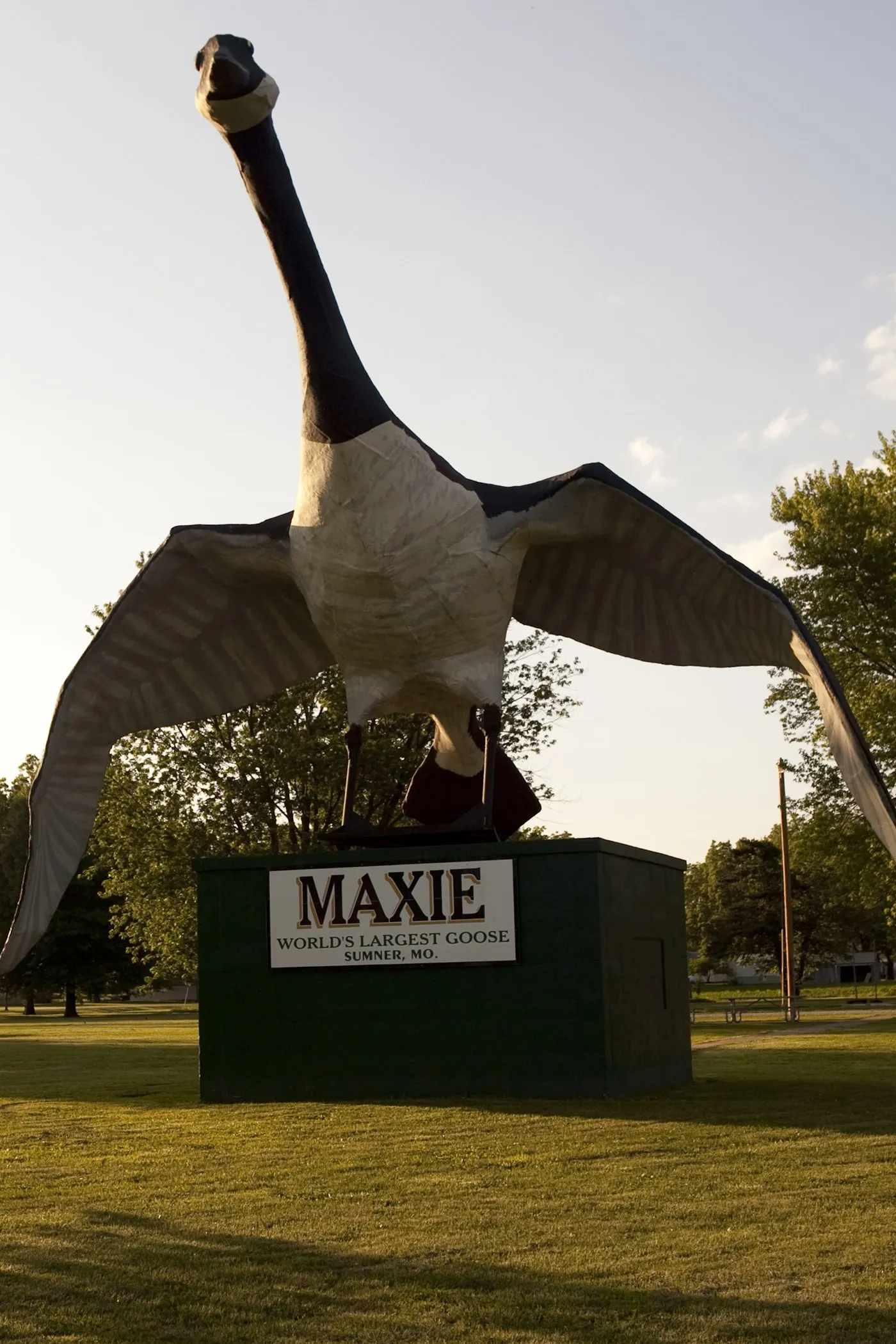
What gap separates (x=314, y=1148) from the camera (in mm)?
7809

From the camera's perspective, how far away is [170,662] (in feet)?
35.8

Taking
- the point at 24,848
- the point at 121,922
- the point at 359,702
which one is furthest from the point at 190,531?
the point at 24,848

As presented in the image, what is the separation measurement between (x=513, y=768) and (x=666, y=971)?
212cm

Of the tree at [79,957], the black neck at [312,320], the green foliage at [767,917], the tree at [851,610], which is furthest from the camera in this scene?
the green foliage at [767,917]

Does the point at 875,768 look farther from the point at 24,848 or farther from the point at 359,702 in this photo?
the point at 24,848

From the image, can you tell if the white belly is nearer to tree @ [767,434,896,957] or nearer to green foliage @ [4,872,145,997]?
tree @ [767,434,896,957]

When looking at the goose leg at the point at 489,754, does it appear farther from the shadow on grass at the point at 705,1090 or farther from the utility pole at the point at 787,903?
the utility pole at the point at 787,903

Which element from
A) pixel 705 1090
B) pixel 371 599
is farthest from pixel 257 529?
pixel 705 1090

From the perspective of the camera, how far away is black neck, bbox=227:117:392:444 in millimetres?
9125

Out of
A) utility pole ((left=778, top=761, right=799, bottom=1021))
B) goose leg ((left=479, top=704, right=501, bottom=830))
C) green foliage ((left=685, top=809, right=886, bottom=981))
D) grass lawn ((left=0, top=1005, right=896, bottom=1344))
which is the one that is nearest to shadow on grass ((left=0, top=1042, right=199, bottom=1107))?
grass lawn ((left=0, top=1005, right=896, bottom=1344))

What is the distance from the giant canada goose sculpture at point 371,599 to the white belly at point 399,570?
1 cm

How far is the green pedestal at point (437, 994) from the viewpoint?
31.6 ft

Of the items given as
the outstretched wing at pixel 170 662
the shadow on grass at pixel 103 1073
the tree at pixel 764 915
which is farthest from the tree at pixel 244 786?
the tree at pixel 764 915

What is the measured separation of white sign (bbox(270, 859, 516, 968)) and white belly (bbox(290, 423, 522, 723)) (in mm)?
1181
